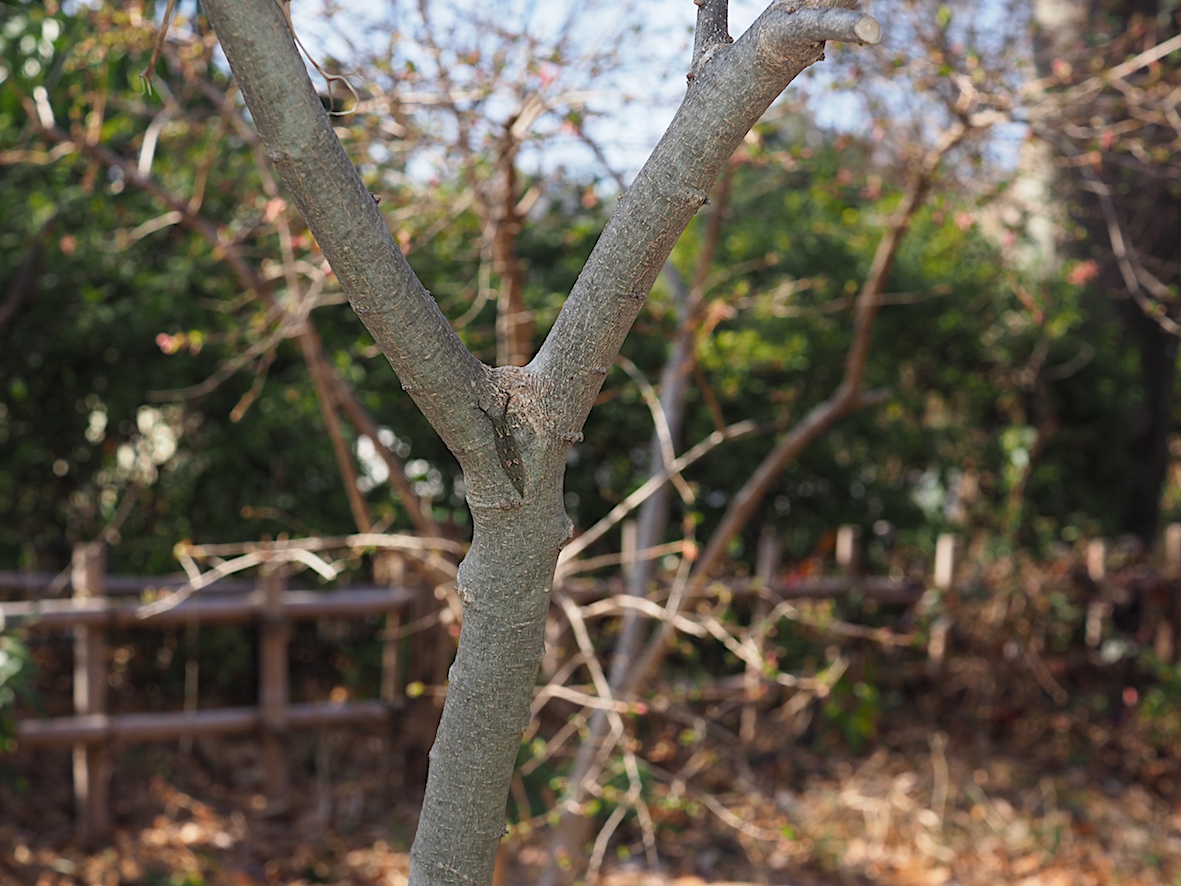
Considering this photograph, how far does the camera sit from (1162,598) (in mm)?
5781

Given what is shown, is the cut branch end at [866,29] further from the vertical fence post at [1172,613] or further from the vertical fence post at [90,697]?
the vertical fence post at [1172,613]

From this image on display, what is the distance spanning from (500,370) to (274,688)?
347 cm

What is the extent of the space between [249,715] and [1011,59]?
3.83 m

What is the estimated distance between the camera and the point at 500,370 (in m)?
1.33

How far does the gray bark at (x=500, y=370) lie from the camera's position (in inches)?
46.0

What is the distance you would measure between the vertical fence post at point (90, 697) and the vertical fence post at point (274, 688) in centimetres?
58

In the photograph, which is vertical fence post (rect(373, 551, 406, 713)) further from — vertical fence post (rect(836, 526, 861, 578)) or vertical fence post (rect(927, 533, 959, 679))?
vertical fence post (rect(927, 533, 959, 679))

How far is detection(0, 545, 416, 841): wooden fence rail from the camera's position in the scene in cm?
410

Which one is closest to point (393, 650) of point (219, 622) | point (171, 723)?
point (219, 622)

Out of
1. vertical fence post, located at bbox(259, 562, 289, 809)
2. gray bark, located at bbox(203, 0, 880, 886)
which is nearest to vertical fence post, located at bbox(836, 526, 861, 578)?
vertical fence post, located at bbox(259, 562, 289, 809)

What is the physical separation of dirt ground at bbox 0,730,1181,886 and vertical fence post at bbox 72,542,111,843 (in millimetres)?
114

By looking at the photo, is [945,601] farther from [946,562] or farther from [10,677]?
[10,677]

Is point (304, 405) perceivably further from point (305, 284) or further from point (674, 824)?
point (674, 824)

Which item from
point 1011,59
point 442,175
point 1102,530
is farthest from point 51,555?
point 1102,530
